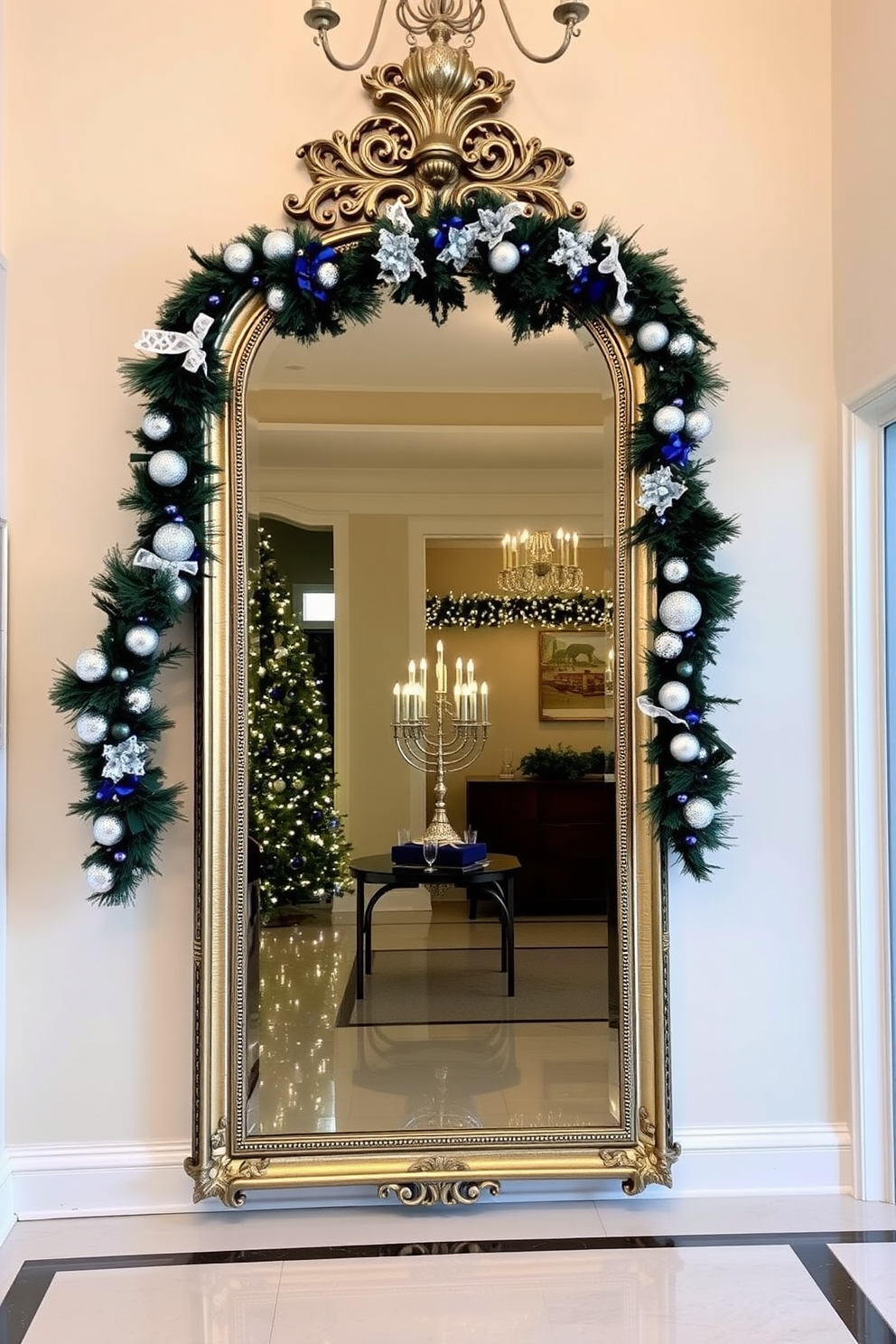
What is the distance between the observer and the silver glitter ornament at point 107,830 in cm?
241

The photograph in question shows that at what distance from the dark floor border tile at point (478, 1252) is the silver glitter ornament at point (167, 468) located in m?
1.84

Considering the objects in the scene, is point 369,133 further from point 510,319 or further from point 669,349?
point 669,349

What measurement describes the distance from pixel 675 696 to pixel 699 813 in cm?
29

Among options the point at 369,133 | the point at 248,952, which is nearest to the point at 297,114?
the point at 369,133

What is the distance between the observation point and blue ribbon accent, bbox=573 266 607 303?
8.34 ft

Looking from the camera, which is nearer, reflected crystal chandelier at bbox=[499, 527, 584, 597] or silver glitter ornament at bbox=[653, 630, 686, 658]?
silver glitter ornament at bbox=[653, 630, 686, 658]

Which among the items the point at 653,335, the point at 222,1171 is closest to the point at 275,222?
the point at 653,335

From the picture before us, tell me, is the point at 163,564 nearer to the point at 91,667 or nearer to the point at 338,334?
the point at 91,667

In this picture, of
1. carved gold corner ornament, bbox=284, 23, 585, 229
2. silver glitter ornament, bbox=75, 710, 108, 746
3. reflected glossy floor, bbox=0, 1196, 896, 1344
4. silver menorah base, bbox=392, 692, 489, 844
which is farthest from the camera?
silver menorah base, bbox=392, 692, 489, 844

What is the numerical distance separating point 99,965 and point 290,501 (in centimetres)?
131

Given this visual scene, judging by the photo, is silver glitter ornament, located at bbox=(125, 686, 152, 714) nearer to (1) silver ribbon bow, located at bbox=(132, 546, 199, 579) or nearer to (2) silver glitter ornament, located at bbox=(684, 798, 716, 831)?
(1) silver ribbon bow, located at bbox=(132, 546, 199, 579)

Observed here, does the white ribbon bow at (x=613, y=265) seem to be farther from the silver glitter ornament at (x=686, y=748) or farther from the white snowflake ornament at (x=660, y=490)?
the silver glitter ornament at (x=686, y=748)

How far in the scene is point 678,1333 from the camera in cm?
209

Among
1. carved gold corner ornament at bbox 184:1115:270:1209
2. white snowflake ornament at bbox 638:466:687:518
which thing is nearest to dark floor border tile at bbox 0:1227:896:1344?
carved gold corner ornament at bbox 184:1115:270:1209
